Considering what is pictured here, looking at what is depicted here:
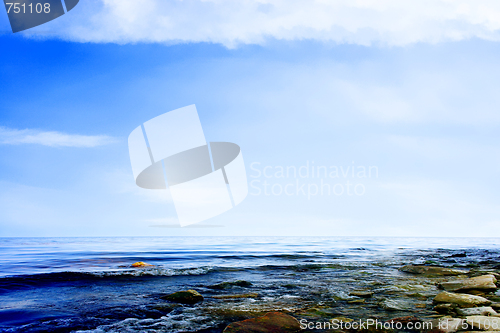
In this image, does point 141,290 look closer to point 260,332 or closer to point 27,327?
point 27,327

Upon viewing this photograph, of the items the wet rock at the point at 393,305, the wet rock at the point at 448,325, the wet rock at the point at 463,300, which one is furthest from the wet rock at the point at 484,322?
the wet rock at the point at 393,305

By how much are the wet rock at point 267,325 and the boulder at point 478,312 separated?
2489mm

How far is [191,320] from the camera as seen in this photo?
4.54 meters

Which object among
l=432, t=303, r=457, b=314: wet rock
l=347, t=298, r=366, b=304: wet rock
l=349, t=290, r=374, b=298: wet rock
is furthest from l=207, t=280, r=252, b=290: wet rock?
l=432, t=303, r=457, b=314: wet rock

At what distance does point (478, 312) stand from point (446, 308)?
1.54 ft

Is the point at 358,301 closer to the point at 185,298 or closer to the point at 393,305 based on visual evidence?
the point at 393,305

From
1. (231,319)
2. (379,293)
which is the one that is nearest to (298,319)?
(231,319)

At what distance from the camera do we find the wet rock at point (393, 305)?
16.5ft

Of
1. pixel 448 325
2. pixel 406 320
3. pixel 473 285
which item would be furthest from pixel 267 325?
pixel 473 285

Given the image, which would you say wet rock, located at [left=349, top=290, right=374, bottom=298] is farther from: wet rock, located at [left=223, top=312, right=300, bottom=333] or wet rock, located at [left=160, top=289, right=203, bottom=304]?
wet rock, located at [left=160, top=289, right=203, bottom=304]

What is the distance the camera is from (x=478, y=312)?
4.43 metres

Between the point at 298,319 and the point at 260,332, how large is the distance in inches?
32.6

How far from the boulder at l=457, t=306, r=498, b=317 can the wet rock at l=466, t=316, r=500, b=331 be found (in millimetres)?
404

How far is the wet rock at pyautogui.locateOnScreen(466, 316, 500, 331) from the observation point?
3725 mm
